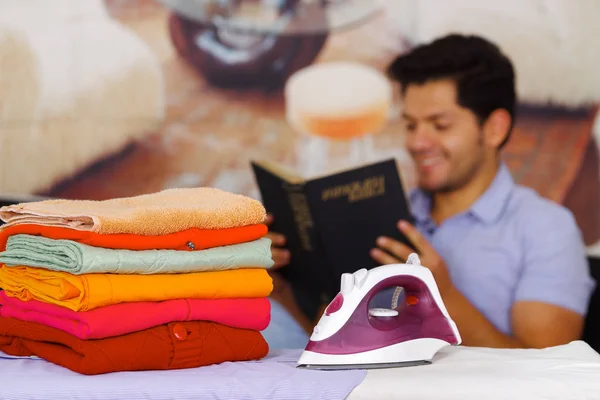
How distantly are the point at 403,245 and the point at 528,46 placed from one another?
1069 millimetres

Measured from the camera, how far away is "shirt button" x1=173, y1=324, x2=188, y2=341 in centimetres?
113

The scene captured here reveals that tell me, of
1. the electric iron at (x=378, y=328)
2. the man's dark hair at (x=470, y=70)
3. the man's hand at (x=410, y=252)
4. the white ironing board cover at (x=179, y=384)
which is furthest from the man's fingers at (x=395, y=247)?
the white ironing board cover at (x=179, y=384)

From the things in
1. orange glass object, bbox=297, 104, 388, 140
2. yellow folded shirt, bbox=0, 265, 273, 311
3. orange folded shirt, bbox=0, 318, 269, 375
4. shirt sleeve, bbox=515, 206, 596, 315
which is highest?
orange glass object, bbox=297, 104, 388, 140

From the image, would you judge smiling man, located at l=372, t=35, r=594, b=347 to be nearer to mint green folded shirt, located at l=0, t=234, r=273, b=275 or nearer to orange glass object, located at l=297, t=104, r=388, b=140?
orange glass object, located at l=297, t=104, r=388, b=140

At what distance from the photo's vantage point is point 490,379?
1070mm

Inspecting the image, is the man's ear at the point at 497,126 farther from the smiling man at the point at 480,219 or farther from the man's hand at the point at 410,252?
the man's hand at the point at 410,252

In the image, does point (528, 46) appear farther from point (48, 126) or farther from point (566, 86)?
point (48, 126)

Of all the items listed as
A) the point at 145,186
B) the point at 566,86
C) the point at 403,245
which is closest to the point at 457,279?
the point at 403,245

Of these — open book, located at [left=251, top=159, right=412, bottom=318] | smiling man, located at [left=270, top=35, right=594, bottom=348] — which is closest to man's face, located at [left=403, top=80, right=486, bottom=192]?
smiling man, located at [left=270, top=35, right=594, bottom=348]

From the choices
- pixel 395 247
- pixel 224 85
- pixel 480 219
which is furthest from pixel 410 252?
pixel 224 85

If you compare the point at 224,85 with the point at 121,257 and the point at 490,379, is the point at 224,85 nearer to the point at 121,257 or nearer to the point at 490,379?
the point at 121,257

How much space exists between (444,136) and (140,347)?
1239mm

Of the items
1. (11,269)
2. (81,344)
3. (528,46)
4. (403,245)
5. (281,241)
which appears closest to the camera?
(81,344)

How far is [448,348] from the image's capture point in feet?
4.25
